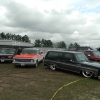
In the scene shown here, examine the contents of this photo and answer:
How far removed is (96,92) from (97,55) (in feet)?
27.5

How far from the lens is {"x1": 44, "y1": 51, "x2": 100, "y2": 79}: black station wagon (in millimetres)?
8570

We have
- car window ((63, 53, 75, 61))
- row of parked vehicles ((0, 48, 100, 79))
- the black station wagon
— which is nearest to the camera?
the black station wagon

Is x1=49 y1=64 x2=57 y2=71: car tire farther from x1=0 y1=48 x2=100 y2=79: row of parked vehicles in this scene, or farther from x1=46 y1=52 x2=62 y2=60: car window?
x1=46 y1=52 x2=62 y2=60: car window

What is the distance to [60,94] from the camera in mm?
5594

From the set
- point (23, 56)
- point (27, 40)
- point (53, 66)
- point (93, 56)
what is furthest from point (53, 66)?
point (27, 40)

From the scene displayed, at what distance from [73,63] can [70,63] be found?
0.81 ft

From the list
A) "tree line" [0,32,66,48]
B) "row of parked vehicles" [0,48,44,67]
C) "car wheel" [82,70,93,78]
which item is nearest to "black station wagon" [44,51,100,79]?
"car wheel" [82,70,93,78]

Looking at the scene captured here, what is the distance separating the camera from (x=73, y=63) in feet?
31.3

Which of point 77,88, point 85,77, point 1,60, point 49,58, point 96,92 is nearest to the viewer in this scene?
point 96,92

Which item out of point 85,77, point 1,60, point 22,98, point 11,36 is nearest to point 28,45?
point 1,60

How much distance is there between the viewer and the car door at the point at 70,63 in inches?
368

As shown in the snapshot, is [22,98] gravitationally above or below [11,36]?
below

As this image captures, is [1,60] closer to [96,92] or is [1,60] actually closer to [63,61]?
[63,61]

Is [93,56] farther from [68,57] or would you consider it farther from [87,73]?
[87,73]
